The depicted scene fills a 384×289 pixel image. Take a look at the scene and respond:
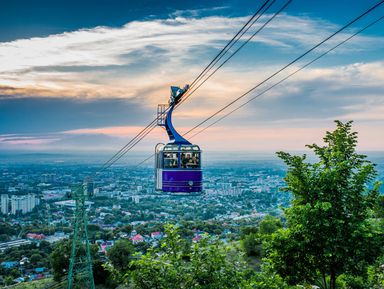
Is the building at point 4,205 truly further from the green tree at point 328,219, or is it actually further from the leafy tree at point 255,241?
the green tree at point 328,219

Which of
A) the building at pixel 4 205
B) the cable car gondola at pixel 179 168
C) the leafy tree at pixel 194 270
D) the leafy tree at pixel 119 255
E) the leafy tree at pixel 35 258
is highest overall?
the cable car gondola at pixel 179 168

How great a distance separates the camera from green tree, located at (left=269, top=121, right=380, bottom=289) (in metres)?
9.23

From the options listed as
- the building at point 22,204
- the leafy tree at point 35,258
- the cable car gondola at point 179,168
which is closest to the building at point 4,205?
the building at point 22,204

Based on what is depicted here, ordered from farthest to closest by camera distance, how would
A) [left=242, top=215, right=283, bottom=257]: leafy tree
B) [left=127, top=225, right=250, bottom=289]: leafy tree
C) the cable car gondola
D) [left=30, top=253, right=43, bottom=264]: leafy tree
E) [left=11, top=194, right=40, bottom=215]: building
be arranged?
[left=11, top=194, right=40, bottom=215]: building < [left=30, top=253, right=43, bottom=264]: leafy tree < [left=242, top=215, right=283, bottom=257]: leafy tree < the cable car gondola < [left=127, top=225, right=250, bottom=289]: leafy tree

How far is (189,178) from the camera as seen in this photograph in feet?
55.8

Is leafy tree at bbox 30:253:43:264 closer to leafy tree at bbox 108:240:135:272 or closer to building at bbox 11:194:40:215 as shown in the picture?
leafy tree at bbox 108:240:135:272

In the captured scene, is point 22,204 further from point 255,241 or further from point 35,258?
point 255,241

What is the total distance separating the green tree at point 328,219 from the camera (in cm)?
923

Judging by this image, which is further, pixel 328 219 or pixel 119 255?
pixel 119 255

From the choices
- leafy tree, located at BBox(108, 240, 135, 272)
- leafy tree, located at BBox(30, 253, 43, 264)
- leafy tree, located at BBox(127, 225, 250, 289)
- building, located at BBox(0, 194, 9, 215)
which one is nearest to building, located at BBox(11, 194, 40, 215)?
building, located at BBox(0, 194, 9, 215)

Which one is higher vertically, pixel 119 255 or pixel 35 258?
pixel 119 255

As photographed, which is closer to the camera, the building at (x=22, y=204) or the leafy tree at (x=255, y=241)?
the leafy tree at (x=255, y=241)

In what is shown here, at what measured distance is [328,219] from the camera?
31.1 ft

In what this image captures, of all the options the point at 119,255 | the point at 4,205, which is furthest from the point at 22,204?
the point at 119,255
